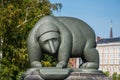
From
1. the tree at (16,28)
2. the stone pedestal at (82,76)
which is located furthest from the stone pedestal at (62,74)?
the tree at (16,28)

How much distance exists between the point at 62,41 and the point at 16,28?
41.6ft

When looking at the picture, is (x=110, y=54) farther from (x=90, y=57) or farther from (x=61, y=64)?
(x=61, y=64)

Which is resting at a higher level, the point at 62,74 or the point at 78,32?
the point at 78,32

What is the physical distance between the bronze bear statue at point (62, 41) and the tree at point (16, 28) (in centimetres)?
1112

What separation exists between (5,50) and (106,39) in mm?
76396

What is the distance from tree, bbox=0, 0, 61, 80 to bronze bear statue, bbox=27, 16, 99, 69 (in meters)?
11.1

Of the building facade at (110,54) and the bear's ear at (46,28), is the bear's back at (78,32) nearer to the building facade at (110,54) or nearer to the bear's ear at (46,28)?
the bear's ear at (46,28)

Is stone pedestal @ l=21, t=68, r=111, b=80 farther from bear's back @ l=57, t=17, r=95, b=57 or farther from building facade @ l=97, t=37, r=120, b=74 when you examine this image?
building facade @ l=97, t=37, r=120, b=74

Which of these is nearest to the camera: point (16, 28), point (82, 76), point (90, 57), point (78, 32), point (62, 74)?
point (62, 74)

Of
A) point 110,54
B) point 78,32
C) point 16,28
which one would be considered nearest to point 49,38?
point 78,32

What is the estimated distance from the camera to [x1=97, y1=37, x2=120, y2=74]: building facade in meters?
91.4

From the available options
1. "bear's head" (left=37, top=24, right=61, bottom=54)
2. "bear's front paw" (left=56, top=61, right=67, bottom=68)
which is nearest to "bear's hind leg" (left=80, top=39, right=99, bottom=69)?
"bear's front paw" (left=56, top=61, right=67, bottom=68)

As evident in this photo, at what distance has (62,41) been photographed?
9656 millimetres

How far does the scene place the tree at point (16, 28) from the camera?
21328 millimetres
